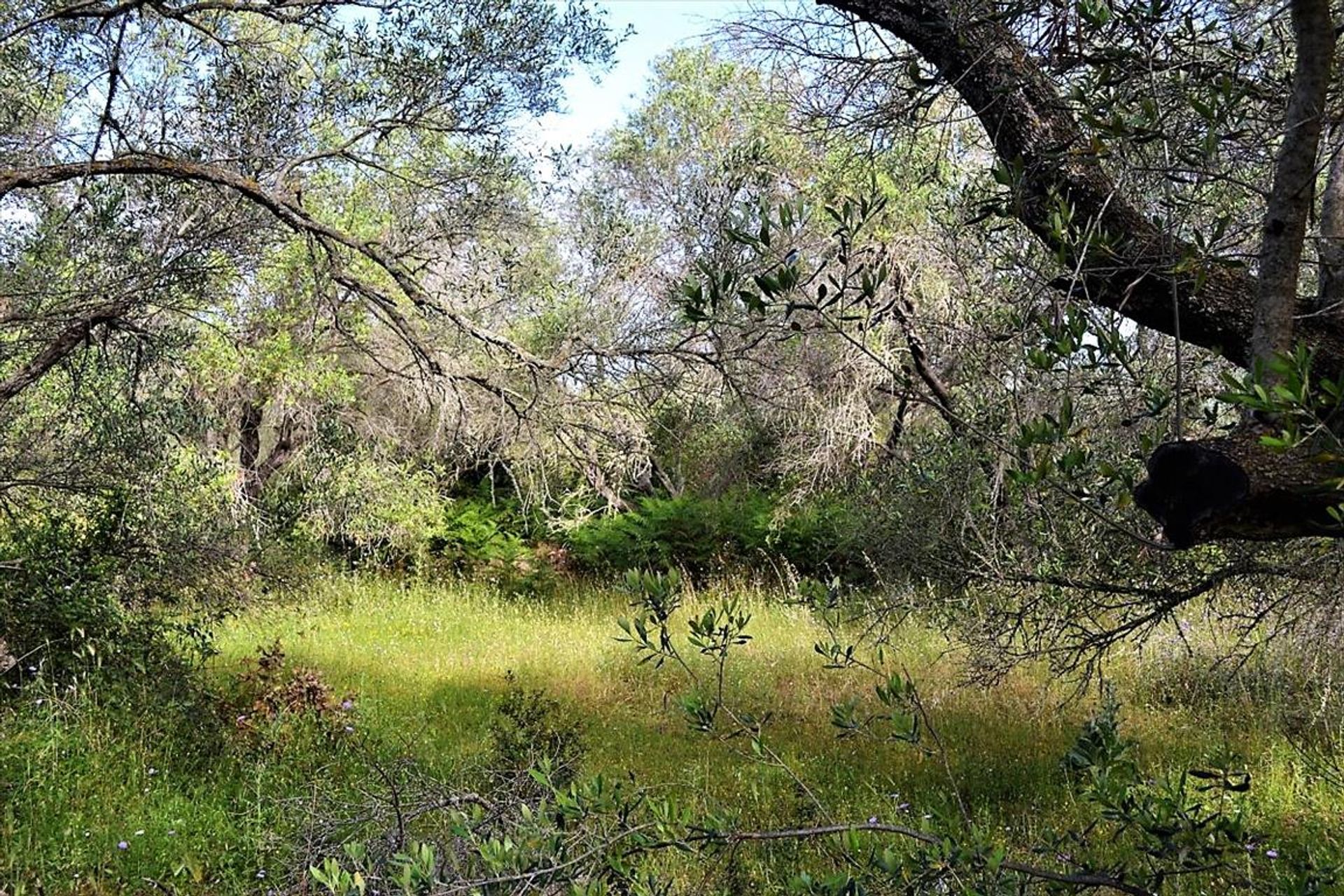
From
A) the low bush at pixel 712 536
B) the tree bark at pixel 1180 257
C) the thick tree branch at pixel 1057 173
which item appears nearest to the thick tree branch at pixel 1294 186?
the tree bark at pixel 1180 257

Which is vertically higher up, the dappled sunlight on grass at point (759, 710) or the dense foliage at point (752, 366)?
the dense foliage at point (752, 366)

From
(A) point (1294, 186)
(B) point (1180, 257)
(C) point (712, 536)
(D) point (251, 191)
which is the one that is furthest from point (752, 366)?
(C) point (712, 536)

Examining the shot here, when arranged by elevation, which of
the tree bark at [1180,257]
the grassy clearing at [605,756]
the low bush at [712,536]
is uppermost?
the tree bark at [1180,257]

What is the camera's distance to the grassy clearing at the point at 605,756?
4770 mm

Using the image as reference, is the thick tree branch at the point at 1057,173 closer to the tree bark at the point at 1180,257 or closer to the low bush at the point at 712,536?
the tree bark at the point at 1180,257

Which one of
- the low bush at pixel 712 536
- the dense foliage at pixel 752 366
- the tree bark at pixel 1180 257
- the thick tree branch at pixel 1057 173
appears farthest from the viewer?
the low bush at pixel 712 536

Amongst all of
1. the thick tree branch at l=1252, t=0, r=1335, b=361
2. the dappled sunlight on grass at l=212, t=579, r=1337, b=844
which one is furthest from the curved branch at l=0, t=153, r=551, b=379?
the thick tree branch at l=1252, t=0, r=1335, b=361

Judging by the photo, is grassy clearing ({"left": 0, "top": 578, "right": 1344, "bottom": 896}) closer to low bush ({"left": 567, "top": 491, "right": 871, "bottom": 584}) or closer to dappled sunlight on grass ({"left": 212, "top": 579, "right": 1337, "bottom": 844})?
dappled sunlight on grass ({"left": 212, "top": 579, "right": 1337, "bottom": 844})

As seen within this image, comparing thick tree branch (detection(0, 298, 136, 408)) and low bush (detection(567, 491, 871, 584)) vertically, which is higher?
thick tree branch (detection(0, 298, 136, 408))

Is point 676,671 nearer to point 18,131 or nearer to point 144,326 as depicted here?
point 144,326

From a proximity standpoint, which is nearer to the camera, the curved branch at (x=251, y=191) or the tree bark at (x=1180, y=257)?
the tree bark at (x=1180, y=257)

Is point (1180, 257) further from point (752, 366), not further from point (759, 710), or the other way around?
point (759, 710)

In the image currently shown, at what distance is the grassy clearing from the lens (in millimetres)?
4770

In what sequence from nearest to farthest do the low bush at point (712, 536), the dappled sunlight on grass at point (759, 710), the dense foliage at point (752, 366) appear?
the dense foliage at point (752, 366) → the dappled sunlight on grass at point (759, 710) → the low bush at point (712, 536)
